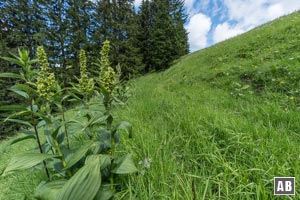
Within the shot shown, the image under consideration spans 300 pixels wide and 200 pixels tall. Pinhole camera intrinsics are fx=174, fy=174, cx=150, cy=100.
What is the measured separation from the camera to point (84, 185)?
97 centimetres

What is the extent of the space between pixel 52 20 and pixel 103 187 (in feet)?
55.3

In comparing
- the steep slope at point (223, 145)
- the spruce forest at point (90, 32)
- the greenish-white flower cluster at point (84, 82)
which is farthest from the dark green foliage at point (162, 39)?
the greenish-white flower cluster at point (84, 82)

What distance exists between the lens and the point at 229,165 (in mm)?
1329

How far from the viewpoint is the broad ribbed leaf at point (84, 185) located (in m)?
0.94

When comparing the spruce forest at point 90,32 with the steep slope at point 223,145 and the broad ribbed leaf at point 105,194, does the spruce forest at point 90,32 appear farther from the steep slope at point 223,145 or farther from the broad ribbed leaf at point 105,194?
the broad ribbed leaf at point 105,194

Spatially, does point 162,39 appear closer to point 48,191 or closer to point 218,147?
point 218,147

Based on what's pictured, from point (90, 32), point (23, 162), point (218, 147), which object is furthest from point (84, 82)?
point (90, 32)

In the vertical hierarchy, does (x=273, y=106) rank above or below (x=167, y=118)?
above

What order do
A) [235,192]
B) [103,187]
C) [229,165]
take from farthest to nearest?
[229,165] < [103,187] < [235,192]

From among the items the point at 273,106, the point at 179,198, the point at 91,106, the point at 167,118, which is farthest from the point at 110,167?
the point at 273,106

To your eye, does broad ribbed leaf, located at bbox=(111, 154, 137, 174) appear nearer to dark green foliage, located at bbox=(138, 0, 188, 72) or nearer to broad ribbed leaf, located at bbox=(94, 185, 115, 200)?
broad ribbed leaf, located at bbox=(94, 185, 115, 200)

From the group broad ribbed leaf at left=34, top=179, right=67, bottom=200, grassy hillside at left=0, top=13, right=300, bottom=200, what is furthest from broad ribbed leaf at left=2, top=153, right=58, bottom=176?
grassy hillside at left=0, top=13, right=300, bottom=200

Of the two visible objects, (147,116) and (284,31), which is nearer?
(147,116)

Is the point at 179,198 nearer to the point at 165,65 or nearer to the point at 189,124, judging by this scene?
the point at 189,124
